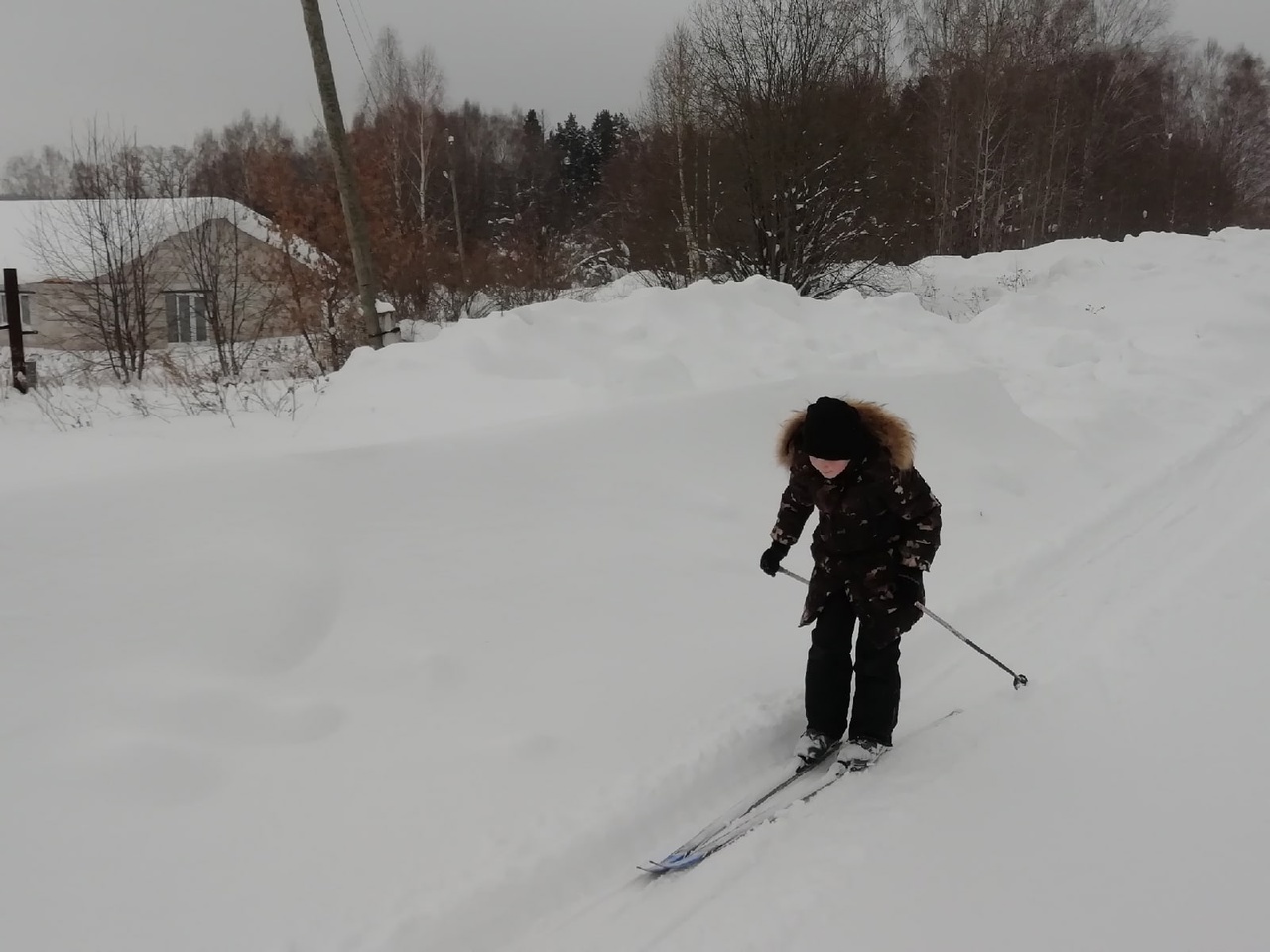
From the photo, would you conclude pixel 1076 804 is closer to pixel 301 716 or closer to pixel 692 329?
pixel 301 716

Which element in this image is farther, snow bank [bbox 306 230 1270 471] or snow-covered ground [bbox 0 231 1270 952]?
snow bank [bbox 306 230 1270 471]

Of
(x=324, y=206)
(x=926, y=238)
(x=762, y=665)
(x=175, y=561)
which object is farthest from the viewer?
(x=926, y=238)

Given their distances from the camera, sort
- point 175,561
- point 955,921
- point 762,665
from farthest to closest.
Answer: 1. point 762,665
2. point 175,561
3. point 955,921

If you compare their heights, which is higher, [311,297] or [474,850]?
[311,297]

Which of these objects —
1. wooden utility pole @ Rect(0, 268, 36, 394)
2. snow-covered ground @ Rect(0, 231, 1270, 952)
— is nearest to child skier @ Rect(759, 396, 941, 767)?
snow-covered ground @ Rect(0, 231, 1270, 952)

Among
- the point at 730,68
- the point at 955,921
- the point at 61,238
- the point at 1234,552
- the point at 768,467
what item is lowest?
the point at 955,921

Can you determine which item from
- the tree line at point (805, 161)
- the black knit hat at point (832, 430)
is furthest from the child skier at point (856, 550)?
the tree line at point (805, 161)

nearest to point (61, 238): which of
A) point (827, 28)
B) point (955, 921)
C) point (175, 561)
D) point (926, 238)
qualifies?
point (827, 28)

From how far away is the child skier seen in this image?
123 inches

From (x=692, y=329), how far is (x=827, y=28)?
30.0 ft

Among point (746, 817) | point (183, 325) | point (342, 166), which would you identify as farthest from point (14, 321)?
point (746, 817)

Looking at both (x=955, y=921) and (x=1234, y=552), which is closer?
(x=955, y=921)

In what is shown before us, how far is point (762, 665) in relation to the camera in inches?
A: 159

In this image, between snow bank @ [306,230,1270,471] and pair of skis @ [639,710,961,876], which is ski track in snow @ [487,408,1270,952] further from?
snow bank @ [306,230,1270,471]
